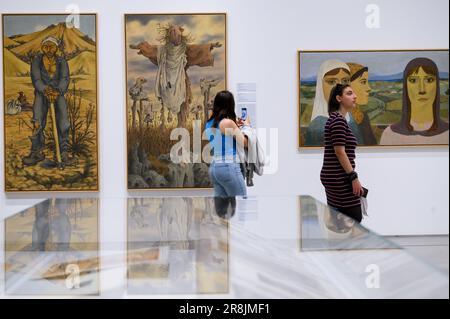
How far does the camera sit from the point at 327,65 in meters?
8.51

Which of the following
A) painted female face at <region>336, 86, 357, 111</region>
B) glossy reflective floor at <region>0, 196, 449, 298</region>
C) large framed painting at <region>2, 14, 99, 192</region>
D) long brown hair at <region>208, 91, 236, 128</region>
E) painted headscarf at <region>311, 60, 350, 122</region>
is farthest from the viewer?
painted headscarf at <region>311, 60, 350, 122</region>

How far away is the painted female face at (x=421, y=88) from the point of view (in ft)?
28.2

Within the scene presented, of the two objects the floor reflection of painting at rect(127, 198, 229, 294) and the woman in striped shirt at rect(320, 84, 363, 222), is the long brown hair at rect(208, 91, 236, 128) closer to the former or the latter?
the woman in striped shirt at rect(320, 84, 363, 222)

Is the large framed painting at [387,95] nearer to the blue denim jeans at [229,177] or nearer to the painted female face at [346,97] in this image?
the blue denim jeans at [229,177]

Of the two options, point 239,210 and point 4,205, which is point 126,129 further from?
point 239,210

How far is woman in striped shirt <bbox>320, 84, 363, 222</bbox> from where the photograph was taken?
196 inches

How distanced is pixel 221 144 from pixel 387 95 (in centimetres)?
392

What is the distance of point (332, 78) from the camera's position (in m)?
8.53

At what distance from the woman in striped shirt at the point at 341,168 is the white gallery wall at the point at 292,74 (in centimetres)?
335

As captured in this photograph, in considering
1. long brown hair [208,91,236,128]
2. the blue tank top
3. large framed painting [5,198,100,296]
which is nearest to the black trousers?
the blue tank top

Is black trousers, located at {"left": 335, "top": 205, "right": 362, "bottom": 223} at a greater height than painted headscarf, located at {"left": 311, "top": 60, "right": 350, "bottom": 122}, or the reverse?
painted headscarf, located at {"left": 311, "top": 60, "right": 350, "bottom": 122}

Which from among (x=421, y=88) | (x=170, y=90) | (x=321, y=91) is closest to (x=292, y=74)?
(x=321, y=91)

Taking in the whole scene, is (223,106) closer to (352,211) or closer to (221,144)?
(221,144)

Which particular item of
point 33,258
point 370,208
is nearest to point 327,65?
point 370,208
